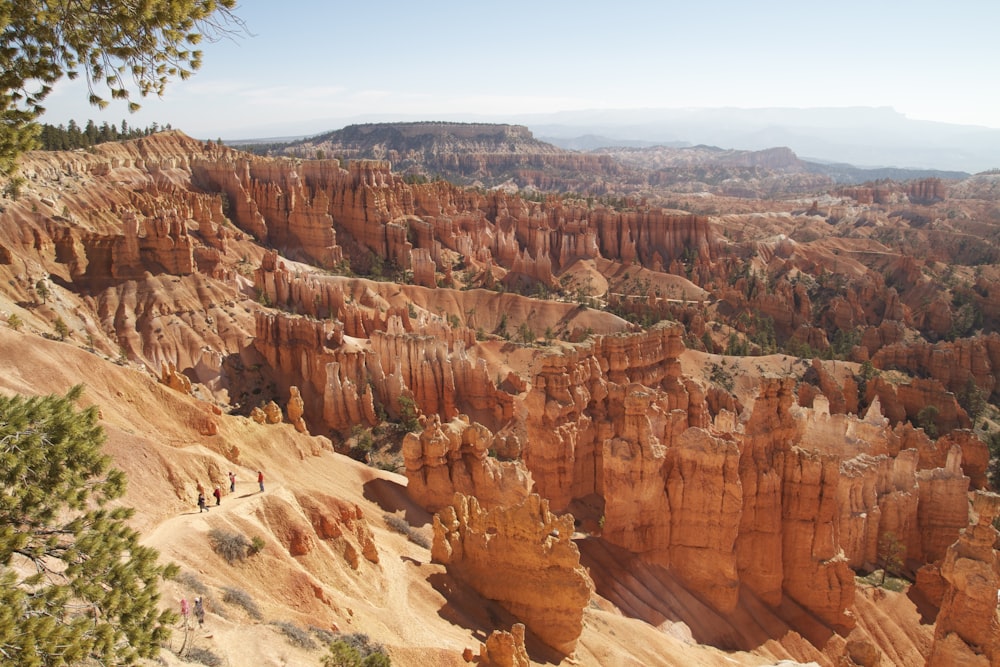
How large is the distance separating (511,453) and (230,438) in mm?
11446

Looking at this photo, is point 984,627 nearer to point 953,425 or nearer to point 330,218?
point 953,425

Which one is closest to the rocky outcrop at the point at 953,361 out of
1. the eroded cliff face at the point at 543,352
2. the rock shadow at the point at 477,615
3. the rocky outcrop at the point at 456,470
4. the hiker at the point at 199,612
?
the eroded cliff face at the point at 543,352

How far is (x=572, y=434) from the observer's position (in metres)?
26.4

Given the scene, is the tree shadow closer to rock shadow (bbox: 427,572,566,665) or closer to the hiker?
rock shadow (bbox: 427,572,566,665)

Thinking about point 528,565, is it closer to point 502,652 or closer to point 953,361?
point 502,652

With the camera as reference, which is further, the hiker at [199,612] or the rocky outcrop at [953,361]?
the rocky outcrop at [953,361]

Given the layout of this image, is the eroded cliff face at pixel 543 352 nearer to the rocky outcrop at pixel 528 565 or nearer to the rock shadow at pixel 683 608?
the rocky outcrop at pixel 528 565

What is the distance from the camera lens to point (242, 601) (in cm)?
1241

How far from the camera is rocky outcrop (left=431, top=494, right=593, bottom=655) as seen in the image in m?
16.2

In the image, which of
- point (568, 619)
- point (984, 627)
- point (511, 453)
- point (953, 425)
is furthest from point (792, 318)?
point (568, 619)

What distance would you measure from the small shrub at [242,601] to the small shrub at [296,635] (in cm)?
36

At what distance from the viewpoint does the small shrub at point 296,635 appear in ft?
38.2

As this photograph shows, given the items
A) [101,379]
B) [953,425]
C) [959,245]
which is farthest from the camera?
[959,245]

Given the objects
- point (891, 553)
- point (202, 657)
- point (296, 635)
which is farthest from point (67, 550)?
point (891, 553)
